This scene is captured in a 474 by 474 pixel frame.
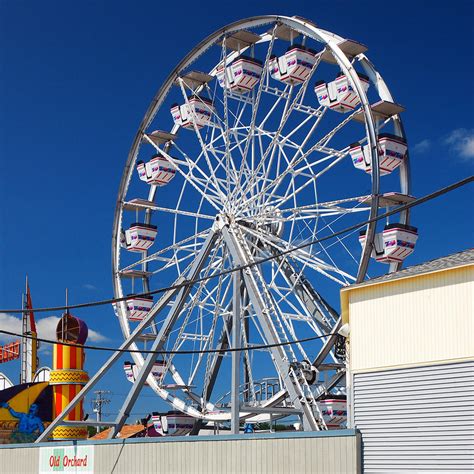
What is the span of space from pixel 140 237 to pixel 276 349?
1035cm

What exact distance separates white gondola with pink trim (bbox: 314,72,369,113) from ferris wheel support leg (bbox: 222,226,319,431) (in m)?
4.91

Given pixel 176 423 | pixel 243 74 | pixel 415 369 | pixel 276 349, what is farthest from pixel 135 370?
pixel 415 369

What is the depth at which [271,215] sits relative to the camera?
29094 millimetres

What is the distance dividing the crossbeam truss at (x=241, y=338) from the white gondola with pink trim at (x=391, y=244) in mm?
2175

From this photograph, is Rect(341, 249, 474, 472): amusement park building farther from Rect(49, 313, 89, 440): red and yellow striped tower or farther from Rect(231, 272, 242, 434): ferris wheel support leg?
Rect(49, 313, 89, 440): red and yellow striped tower

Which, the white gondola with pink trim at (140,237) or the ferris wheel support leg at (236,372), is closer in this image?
the ferris wheel support leg at (236,372)

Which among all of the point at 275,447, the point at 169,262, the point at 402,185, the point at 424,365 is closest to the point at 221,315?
the point at 169,262

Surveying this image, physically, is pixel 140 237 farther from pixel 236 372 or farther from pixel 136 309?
pixel 236 372

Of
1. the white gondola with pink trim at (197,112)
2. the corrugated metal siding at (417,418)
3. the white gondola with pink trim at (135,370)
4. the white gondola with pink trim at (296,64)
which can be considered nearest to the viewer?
the corrugated metal siding at (417,418)

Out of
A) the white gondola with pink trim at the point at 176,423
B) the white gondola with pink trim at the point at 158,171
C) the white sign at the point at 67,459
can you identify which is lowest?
the white sign at the point at 67,459

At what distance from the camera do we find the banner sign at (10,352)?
5275cm

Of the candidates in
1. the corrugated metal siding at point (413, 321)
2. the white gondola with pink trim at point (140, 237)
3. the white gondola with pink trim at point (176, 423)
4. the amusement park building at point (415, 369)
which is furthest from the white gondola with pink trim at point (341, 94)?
the white gondola with pink trim at point (176, 423)

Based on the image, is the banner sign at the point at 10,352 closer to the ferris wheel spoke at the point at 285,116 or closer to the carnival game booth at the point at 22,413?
the carnival game booth at the point at 22,413

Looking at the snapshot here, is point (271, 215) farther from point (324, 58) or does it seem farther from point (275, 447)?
point (275, 447)
